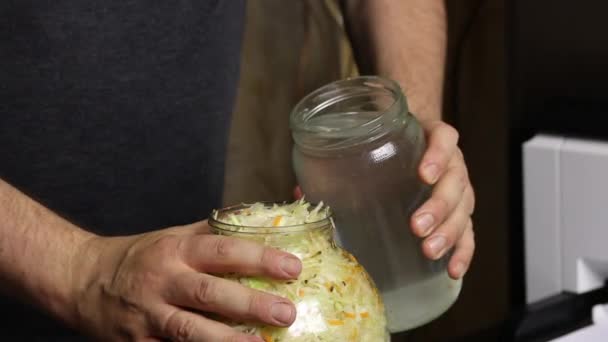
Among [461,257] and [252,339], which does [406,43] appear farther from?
[252,339]

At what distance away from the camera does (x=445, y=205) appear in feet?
A: 2.58

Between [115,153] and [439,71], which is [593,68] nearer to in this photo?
[439,71]

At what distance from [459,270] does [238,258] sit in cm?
27

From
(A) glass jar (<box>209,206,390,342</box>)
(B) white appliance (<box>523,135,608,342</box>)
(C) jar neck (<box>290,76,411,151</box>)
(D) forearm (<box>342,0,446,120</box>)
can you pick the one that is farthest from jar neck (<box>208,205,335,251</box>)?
(B) white appliance (<box>523,135,608,342</box>)

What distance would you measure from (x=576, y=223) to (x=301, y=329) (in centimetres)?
61

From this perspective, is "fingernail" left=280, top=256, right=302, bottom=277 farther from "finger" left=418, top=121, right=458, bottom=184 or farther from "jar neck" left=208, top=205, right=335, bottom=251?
"finger" left=418, top=121, right=458, bottom=184

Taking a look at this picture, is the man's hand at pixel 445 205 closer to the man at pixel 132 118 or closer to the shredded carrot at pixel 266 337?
the man at pixel 132 118

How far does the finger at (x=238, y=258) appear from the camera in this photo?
0.57 metres

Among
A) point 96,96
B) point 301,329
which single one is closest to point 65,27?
point 96,96

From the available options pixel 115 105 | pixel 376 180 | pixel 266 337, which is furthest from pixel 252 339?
pixel 115 105

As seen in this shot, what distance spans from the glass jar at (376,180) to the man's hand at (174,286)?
11 centimetres

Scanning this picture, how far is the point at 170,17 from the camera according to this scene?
1.08 m

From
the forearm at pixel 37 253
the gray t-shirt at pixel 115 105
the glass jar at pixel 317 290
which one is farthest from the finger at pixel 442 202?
the gray t-shirt at pixel 115 105

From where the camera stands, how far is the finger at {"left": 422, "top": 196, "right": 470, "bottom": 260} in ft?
2.49
